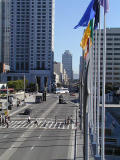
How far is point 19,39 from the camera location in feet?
A: 589

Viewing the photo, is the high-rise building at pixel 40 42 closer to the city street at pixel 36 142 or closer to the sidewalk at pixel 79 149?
the city street at pixel 36 142

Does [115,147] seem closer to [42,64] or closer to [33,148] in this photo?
[33,148]

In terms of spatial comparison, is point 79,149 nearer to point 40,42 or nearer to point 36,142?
point 36,142

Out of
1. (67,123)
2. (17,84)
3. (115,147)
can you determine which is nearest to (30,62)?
(17,84)

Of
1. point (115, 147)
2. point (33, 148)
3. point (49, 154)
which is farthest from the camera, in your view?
point (115, 147)

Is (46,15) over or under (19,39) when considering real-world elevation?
over

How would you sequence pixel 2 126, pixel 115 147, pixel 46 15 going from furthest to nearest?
pixel 46 15 < pixel 2 126 < pixel 115 147

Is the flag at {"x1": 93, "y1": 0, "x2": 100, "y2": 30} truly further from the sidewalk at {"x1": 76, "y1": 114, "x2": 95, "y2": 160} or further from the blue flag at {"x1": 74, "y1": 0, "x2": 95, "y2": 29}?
the sidewalk at {"x1": 76, "y1": 114, "x2": 95, "y2": 160}

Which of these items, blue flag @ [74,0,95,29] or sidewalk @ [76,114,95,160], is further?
sidewalk @ [76,114,95,160]

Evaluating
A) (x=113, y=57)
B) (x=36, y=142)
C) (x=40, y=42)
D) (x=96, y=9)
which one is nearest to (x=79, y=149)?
(x=36, y=142)

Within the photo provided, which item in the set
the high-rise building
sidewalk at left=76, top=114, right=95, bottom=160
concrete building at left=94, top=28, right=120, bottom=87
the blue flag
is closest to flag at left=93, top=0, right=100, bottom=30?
the blue flag

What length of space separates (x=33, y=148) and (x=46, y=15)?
148166 mm

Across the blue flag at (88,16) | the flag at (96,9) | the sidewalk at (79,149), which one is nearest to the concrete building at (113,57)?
the sidewalk at (79,149)

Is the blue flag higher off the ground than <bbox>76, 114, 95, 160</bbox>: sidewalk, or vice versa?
the blue flag
